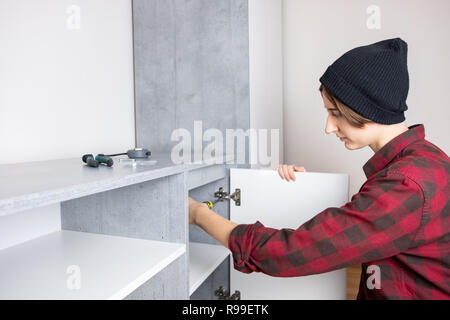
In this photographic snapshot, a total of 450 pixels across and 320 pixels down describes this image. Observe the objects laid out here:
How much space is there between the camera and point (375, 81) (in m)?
0.71

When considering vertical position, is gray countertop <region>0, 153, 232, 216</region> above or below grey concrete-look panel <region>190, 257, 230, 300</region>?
above

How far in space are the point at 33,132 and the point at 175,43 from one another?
25.0 inches

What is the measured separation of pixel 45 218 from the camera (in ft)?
3.48

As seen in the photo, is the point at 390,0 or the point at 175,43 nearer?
the point at 175,43

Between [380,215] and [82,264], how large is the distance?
2.24 ft

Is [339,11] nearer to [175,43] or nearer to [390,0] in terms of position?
[390,0]

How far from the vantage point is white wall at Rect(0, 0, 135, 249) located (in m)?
0.98

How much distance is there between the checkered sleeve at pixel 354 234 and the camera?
64cm

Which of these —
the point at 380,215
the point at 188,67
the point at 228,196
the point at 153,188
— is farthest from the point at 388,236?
the point at 188,67

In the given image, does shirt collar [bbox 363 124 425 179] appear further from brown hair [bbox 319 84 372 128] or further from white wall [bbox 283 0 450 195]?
white wall [bbox 283 0 450 195]

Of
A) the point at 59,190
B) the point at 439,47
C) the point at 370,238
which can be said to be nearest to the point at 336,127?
the point at 370,238

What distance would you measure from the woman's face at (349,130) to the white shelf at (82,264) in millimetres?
506

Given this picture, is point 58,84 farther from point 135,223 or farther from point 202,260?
point 202,260

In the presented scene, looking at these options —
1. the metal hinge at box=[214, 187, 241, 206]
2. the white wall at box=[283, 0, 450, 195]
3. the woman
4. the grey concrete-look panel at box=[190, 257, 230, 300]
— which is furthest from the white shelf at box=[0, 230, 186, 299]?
the white wall at box=[283, 0, 450, 195]
